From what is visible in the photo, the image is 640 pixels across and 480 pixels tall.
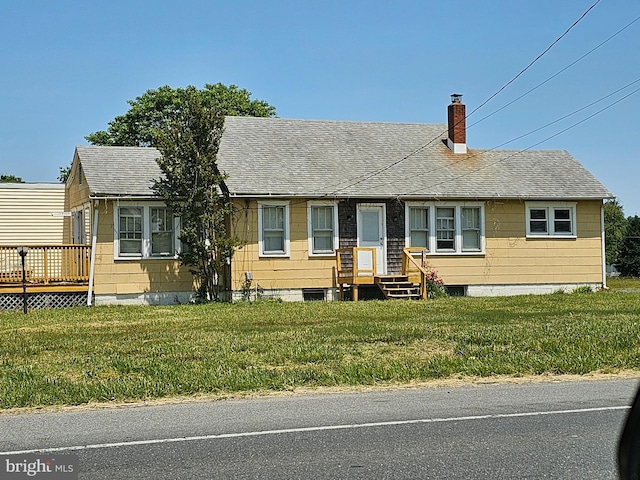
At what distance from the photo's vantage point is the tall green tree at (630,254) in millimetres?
45281

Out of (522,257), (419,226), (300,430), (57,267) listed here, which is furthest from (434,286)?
(300,430)

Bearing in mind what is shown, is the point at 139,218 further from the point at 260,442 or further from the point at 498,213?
the point at 260,442

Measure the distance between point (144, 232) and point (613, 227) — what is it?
50.4 m

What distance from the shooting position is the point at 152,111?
49.3 m

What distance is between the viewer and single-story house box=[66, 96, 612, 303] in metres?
24.5

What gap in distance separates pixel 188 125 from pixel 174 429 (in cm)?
1693

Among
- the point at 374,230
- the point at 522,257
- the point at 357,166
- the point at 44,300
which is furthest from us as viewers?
the point at 522,257

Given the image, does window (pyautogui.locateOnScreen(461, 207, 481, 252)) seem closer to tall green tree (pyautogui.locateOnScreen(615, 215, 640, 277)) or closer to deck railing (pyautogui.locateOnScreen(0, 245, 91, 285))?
deck railing (pyautogui.locateOnScreen(0, 245, 91, 285))

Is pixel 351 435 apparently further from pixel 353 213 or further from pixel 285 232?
pixel 353 213

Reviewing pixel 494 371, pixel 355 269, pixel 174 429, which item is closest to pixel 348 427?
pixel 174 429

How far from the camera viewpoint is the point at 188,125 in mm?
24031

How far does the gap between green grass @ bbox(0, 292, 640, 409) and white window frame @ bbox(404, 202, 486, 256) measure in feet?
17.4

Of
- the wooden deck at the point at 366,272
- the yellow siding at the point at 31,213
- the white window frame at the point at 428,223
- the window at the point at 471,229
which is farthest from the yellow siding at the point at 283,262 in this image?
the yellow siding at the point at 31,213

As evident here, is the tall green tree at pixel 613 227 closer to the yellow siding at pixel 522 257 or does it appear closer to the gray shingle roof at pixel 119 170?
the yellow siding at pixel 522 257
